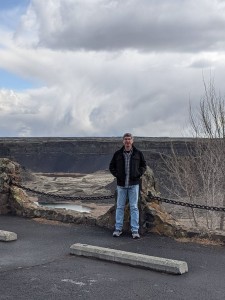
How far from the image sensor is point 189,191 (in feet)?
75.3

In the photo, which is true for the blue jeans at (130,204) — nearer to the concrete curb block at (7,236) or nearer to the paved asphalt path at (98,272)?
the paved asphalt path at (98,272)

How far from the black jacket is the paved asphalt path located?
40.4 inches

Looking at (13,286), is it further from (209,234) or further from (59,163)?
(59,163)

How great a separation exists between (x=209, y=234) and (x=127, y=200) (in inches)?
70.0

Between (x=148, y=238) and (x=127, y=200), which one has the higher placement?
(x=127, y=200)

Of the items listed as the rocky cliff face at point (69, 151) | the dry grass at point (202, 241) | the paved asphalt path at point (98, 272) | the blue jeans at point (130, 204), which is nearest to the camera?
the paved asphalt path at point (98, 272)

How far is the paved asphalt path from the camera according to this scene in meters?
5.64

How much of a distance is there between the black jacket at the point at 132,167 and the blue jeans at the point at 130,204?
0.13 meters

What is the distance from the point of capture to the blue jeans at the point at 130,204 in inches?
338

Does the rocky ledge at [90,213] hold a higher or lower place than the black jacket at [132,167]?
lower

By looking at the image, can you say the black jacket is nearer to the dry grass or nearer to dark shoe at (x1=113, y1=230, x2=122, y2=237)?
dark shoe at (x1=113, y1=230, x2=122, y2=237)

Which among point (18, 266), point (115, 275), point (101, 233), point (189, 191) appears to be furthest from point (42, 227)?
point (189, 191)

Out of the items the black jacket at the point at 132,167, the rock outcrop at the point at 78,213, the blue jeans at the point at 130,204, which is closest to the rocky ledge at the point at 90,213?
the rock outcrop at the point at 78,213

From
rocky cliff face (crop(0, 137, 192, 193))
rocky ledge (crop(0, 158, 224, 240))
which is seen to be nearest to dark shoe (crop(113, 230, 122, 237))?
rocky ledge (crop(0, 158, 224, 240))
